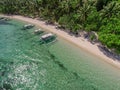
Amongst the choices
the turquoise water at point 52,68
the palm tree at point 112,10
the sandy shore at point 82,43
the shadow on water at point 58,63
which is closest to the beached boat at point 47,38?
the turquoise water at point 52,68

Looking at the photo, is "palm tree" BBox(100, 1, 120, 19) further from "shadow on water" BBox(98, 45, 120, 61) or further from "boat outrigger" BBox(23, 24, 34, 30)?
"boat outrigger" BBox(23, 24, 34, 30)

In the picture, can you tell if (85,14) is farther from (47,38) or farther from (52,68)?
(52,68)

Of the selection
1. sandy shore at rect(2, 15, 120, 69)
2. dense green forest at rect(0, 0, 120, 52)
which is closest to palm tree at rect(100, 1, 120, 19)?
dense green forest at rect(0, 0, 120, 52)

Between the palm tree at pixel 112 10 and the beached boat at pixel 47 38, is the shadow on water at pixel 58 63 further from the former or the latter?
the palm tree at pixel 112 10

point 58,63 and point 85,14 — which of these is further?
point 85,14

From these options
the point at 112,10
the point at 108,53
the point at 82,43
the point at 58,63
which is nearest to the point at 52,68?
the point at 58,63

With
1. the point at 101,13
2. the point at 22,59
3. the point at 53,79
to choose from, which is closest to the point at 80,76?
the point at 53,79
